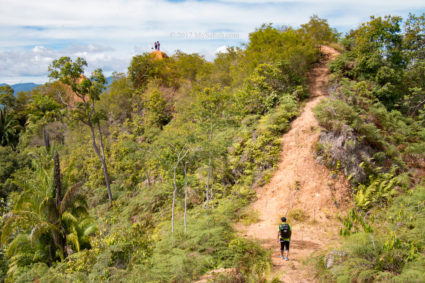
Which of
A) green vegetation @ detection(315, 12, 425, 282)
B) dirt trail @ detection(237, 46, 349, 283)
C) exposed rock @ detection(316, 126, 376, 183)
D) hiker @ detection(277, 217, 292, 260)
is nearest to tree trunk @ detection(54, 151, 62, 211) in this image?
dirt trail @ detection(237, 46, 349, 283)

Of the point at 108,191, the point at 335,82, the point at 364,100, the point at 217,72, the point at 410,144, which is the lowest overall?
the point at 108,191

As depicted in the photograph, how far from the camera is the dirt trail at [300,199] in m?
7.57

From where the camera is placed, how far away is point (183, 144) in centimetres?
795

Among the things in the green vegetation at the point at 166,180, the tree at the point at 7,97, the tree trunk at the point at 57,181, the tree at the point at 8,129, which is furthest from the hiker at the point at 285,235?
the tree at the point at 7,97

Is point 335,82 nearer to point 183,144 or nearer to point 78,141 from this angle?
point 183,144

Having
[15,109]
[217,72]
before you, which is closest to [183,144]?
[217,72]

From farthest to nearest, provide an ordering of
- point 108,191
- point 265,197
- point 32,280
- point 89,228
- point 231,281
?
point 108,191
point 265,197
point 89,228
point 32,280
point 231,281

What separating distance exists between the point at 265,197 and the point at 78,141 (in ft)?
61.7

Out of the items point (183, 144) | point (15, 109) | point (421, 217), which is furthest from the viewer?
point (15, 109)

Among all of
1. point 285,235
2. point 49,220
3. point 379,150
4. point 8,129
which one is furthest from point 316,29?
point 8,129

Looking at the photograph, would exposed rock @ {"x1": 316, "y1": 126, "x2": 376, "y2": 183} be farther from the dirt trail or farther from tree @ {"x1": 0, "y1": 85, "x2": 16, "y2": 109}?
tree @ {"x1": 0, "y1": 85, "x2": 16, "y2": 109}

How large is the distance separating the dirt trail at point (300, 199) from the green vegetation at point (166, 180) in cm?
50

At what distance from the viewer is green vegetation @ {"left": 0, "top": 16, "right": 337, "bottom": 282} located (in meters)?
6.38

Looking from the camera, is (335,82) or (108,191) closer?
(335,82)
